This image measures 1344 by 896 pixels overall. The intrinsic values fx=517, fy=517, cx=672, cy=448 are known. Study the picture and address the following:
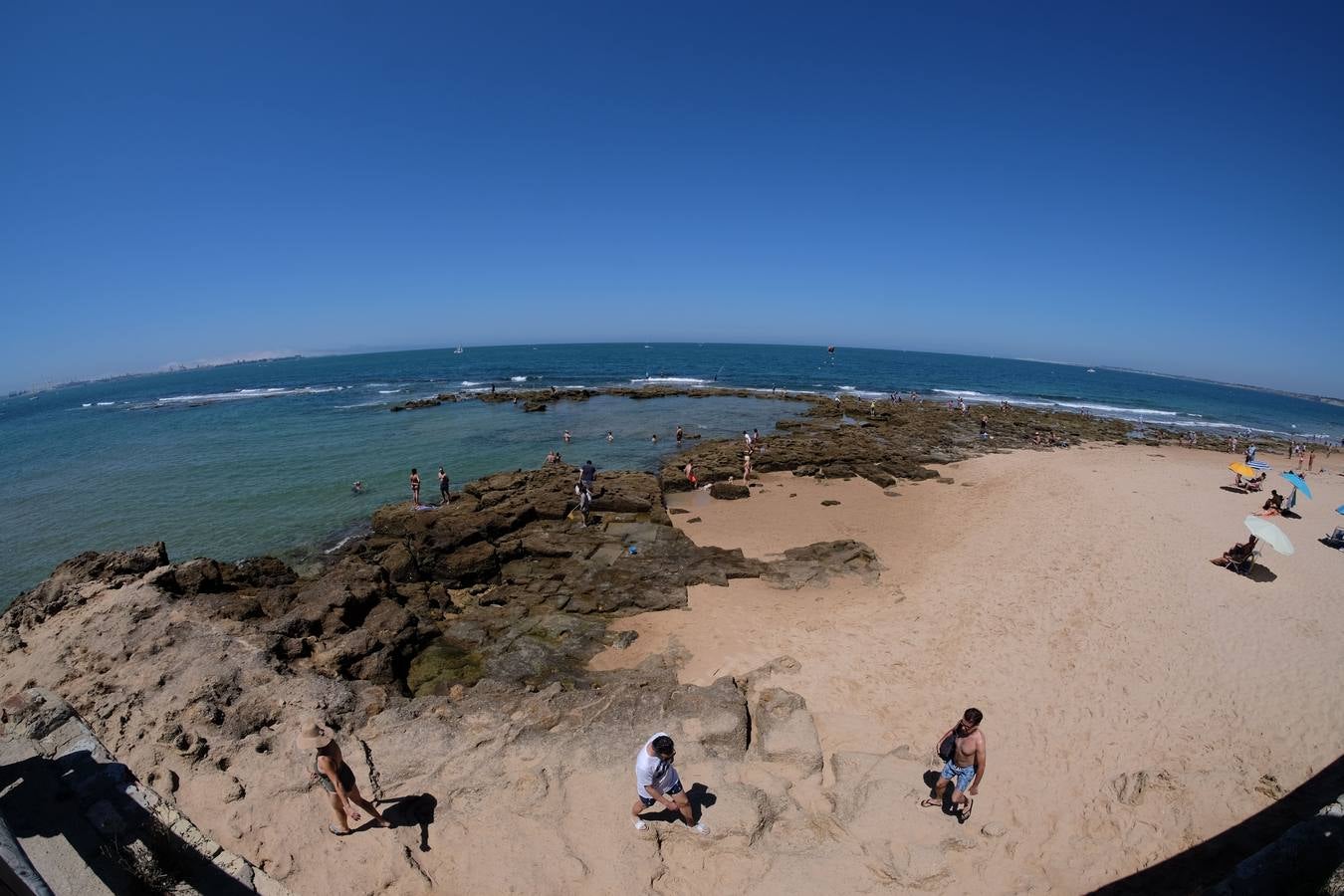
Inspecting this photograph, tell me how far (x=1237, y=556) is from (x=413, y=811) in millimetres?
17401

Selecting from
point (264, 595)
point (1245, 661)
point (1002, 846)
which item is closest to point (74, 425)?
point (264, 595)

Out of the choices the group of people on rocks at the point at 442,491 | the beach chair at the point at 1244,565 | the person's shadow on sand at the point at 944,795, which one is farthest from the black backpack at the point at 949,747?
the group of people on rocks at the point at 442,491

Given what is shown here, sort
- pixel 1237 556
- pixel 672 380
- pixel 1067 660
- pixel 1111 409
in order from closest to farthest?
pixel 1067 660 → pixel 1237 556 → pixel 1111 409 → pixel 672 380

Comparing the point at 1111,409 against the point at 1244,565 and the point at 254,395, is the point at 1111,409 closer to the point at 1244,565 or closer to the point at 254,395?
the point at 1244,565

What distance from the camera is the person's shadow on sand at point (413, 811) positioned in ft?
18.5

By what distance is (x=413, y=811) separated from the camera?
579 cm

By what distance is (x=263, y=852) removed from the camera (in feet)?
17.2

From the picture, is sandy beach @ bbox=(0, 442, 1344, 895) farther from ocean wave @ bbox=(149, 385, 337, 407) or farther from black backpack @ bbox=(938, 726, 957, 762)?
ocean wave @ bbox=(149, 385, 337, 407)

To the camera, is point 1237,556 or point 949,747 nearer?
point 949,747

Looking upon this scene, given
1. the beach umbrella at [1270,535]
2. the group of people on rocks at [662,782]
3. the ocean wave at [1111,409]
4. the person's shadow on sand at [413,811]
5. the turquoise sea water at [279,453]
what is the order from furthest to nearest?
the ocean wave at [1111,409] < the turquoise sea water at [279,453] < the beach umbrella at [1270,535] < the person's shadow on sand at [413,811] < the group of people on rocks at [662,782]

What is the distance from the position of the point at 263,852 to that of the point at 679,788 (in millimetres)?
4259

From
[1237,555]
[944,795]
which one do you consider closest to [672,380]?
[1237,555]

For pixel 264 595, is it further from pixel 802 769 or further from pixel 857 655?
pixel 857 655

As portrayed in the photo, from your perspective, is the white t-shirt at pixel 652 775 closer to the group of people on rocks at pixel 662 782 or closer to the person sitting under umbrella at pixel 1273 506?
the group of people on rocks at pixel 662 782
